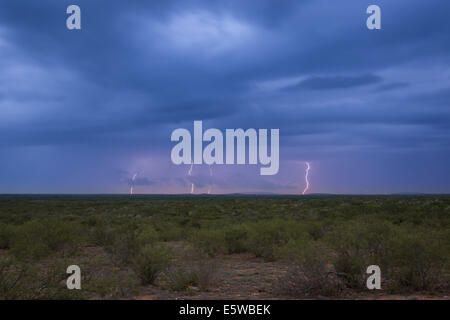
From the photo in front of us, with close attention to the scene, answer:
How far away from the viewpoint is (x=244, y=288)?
35.9ft

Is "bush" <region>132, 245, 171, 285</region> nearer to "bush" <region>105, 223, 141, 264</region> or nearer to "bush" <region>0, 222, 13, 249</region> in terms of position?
"bush" <region>105, 223, 141, 264</region>

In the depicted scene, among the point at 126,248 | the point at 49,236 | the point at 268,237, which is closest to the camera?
the point at 126,248

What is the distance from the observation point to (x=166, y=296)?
9.91 meters

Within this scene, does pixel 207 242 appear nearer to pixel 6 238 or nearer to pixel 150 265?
pixel 150 265

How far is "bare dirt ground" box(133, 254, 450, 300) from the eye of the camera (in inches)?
382

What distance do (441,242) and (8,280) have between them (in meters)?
10.5

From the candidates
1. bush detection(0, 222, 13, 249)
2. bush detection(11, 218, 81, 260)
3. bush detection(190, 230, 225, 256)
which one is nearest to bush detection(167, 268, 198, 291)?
bush detection(190, 230, 225, 256)

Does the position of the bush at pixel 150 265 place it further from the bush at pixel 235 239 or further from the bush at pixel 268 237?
the bush at pixel 235 239

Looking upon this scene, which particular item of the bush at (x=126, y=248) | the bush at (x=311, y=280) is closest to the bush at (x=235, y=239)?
the bush at (x=126, y=248)

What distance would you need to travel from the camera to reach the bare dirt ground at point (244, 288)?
31.8ft

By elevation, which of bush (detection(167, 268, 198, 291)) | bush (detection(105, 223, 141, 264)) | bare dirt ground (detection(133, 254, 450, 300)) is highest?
bush (detection(105, 223, 141, 264))

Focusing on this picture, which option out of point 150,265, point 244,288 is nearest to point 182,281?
point 150,265
